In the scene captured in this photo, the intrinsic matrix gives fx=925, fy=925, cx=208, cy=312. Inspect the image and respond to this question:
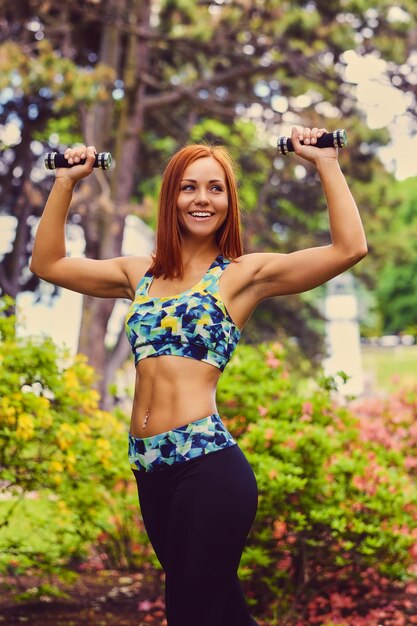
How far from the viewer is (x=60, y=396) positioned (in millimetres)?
5230

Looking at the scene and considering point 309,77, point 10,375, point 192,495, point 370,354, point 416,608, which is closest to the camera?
point 192,495

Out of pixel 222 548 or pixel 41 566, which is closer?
pixel 222 548

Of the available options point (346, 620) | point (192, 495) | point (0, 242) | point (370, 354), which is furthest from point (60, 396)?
point (370, 354)

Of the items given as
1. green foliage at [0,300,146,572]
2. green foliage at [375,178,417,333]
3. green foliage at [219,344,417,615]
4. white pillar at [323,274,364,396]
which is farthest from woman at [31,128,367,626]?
green foliage at [375,178,417,333]

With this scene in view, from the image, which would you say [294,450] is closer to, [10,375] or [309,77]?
[10,375]

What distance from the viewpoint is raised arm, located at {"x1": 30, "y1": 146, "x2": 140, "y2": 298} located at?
320cm

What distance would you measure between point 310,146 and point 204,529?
1.25 metres

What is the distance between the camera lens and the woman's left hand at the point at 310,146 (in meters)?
2.94

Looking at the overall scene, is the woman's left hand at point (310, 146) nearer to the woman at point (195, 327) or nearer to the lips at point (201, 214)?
the woman at point (195, 327)

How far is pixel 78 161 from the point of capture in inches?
126

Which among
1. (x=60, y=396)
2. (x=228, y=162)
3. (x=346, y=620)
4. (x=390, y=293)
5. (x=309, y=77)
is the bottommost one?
(x=346, y=620)

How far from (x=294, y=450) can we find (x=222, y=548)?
2507mm

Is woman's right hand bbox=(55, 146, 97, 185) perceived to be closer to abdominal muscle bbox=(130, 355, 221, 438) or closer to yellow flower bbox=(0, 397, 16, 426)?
Answer: abdominal muscle bbox=(130, 355, 221, 438)

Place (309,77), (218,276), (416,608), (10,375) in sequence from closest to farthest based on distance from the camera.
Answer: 1. (218,276)
2. (10,375)
3. (416,608)
4. (309,77)
